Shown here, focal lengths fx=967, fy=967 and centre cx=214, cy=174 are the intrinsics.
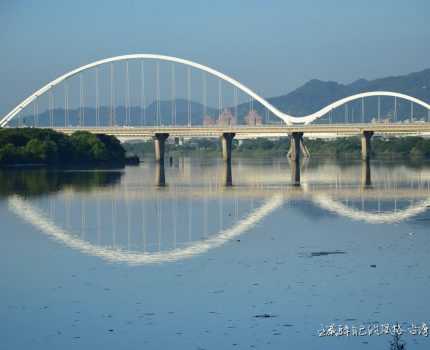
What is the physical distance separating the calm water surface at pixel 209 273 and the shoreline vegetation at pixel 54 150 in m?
39.1

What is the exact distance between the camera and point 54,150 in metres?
79.9

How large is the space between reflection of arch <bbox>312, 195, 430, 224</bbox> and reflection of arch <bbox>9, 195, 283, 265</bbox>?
94.1 inches

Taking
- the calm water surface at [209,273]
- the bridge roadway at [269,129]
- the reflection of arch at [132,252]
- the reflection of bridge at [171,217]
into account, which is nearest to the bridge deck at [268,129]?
the bridge roadway at [269,129]

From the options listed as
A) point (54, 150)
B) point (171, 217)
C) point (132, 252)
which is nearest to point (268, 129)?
point (54, 150)

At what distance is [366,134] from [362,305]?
7996 cm

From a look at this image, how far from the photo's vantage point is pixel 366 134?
9512 cm

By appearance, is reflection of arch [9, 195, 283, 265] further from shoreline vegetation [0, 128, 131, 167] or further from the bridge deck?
the bridge deck

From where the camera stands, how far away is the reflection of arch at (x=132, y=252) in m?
22.2

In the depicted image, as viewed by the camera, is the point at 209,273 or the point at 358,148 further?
the point at 358,148

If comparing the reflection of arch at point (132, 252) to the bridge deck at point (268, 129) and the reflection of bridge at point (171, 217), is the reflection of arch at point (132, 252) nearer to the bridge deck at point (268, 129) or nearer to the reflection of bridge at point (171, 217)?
the reflection of bridge at point (171, 217)

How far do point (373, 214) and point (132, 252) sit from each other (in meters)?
12.1

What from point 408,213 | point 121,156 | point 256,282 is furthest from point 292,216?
point 121,156

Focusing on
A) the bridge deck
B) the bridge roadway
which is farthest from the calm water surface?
the bridge roadway

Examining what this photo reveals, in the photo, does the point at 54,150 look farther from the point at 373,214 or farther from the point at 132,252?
the point at 132,252
